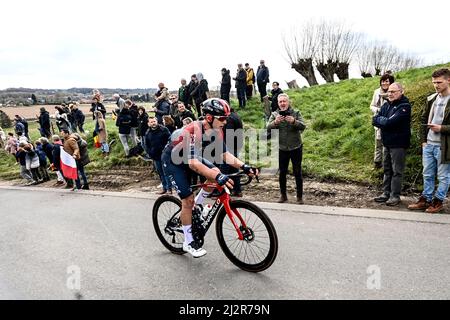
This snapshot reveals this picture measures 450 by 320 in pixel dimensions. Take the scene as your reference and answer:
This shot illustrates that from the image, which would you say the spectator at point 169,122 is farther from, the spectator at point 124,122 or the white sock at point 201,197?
the white sock at point 201,197

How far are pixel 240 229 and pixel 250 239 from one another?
0.16 metres

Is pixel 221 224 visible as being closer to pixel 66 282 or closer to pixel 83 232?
pixel 66 282

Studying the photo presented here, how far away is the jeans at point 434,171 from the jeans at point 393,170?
1.26 feet

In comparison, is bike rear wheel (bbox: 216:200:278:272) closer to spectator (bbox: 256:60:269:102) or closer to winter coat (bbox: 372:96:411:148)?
winter coat (bbox: 372:96:411:148)

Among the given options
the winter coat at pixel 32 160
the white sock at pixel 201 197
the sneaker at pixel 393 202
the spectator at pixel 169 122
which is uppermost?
the spectator at pixel 169 122

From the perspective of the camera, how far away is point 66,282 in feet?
13.3

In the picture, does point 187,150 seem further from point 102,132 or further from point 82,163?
point 102,132

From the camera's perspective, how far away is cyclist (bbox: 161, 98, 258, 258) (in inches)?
155

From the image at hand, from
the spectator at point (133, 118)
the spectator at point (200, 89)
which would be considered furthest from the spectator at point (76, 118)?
the spectator at point (200, 89)

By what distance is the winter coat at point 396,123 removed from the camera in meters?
5.59

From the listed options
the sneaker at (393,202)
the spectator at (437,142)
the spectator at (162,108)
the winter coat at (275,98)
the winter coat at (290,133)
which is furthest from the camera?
the winter coat at (275,98)

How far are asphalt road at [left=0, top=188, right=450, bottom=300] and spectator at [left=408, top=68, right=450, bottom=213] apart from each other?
0.44 meters

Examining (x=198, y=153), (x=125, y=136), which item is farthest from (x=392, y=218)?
(x=125, y=136)

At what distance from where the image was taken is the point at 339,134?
31.6 ft
